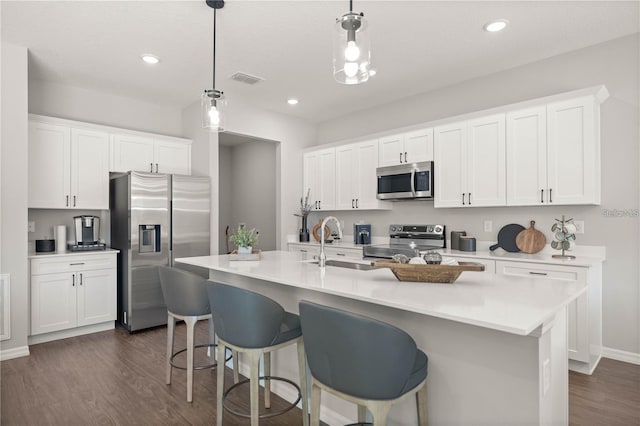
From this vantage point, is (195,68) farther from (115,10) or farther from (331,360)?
(331,360)

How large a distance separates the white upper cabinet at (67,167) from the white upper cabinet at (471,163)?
3781 millimetres

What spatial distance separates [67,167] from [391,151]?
3626mm

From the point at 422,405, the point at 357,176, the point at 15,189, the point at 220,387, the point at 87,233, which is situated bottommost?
the point at 220,387

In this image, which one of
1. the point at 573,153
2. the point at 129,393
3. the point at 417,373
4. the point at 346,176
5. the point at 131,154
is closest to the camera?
the point at 417,373

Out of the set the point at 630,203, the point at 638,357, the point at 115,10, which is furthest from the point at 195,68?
the point at 638,357

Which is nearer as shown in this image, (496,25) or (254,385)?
(254,385)

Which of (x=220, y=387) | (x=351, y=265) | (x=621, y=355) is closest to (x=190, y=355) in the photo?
(x=220, y=387)

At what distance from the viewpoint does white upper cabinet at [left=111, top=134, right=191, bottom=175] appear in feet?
14.4

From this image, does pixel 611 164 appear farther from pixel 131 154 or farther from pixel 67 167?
pixel 67 167

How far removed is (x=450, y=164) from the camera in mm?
3977

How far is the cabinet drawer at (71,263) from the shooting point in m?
3.62

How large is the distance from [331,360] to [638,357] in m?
3.15

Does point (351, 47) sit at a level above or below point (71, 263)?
above

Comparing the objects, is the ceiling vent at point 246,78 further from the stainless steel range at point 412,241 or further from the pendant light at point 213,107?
the stainless steel range at point 412,241
